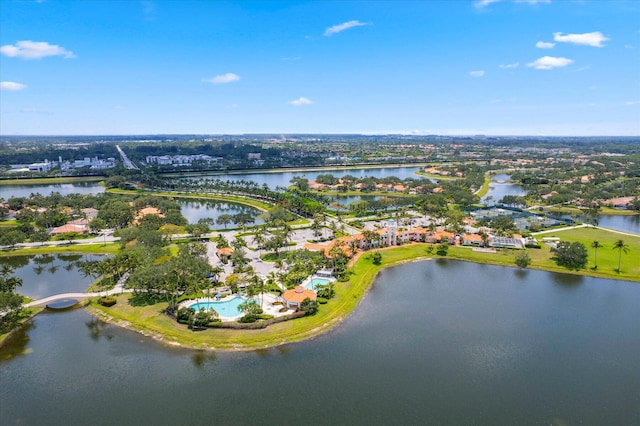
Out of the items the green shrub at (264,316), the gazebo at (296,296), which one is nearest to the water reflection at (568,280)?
the gazebo at (296,296)

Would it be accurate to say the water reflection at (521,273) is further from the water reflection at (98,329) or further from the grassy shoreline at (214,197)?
the grassy shoreline at (214,197)

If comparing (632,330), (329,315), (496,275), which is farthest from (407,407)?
(496,275)

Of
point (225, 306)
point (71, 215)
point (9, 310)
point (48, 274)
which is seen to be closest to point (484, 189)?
point (225, 306)

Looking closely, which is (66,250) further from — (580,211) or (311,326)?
(580,211)

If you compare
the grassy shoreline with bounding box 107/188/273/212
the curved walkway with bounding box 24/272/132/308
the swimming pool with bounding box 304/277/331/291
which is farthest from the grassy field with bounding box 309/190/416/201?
the curved walkway with bounding box 24/272/132/308

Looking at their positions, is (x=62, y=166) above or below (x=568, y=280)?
above

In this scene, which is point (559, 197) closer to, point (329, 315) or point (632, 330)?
point (632, 330)
